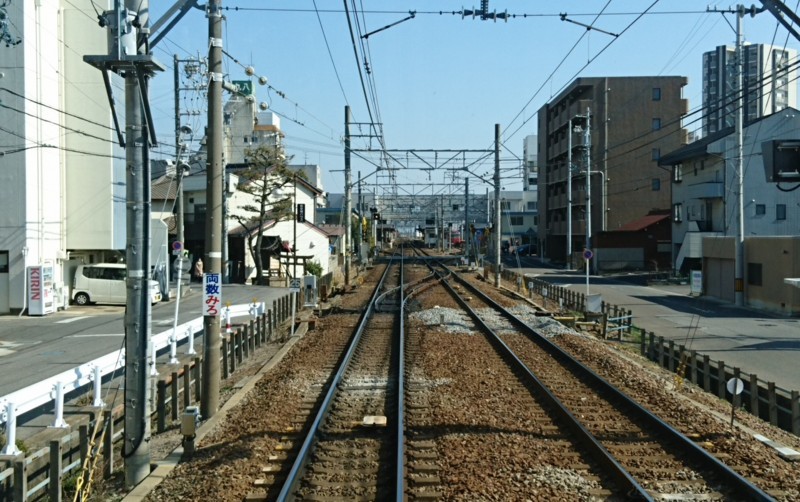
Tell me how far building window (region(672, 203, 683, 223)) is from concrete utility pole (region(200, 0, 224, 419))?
122 feet

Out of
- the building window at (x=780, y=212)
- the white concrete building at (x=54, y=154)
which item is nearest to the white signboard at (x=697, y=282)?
the building window at (x=780, y=212)

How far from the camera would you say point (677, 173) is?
42125mm

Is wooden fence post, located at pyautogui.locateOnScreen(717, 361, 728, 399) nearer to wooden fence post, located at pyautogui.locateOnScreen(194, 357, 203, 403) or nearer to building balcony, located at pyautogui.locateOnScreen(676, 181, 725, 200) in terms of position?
wooden fence post, located at pyautogui.locateOnScreen(194, 357, 203, 403)

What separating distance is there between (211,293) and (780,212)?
31.4m

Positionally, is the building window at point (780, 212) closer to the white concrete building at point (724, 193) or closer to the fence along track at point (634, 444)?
the white concrete building at point (724, 193)

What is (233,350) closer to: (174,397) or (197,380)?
(197,380)

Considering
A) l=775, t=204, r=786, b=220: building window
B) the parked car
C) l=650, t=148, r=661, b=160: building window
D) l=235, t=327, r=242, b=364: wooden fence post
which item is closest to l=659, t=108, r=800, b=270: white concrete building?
l=775, t=204, r=786, b=220: building window

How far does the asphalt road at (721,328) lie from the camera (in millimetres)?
14836

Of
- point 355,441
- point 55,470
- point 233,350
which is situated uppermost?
point 233,350

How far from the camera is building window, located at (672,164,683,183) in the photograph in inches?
1637

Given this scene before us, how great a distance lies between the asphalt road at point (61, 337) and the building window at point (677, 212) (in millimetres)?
26244

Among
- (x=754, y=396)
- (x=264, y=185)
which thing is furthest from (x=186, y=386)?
(x=264, y=185)

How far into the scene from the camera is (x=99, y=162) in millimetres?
22781

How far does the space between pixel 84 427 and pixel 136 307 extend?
148 cm
